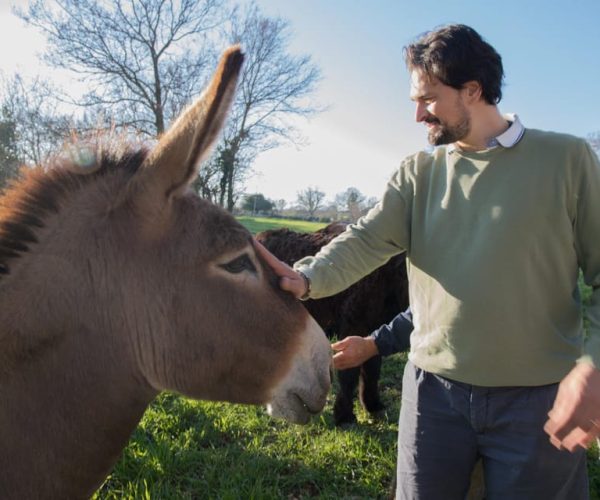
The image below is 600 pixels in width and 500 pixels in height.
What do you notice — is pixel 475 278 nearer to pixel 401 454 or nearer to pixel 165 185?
pixel 401 454

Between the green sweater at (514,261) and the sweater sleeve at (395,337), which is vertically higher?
A: the green sweater at (514,261)

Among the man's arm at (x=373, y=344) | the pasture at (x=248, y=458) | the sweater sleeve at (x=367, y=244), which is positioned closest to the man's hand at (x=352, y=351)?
the man's arm at (x=373, y=344)

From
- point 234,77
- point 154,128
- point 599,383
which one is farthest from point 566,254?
point 154,128

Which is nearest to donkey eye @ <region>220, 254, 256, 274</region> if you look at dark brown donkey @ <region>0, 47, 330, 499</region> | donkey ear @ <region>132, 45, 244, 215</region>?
dark brown donkey @ <region>0, 47, 330, 499</region>

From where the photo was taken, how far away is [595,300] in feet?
6.18

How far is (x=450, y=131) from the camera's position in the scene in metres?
2.21

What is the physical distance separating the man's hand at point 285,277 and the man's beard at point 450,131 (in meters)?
0.98

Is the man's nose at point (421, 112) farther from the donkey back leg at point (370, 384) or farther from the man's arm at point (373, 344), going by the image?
the donkey back leg at point (370, 384)

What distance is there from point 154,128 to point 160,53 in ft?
9.75

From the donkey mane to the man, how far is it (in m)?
0.83

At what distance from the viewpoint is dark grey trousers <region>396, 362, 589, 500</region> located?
196 cm

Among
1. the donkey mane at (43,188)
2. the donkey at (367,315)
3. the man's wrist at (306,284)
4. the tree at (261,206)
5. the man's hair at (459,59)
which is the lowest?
the donkey at (367,315)

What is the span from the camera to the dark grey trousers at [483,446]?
196 cm

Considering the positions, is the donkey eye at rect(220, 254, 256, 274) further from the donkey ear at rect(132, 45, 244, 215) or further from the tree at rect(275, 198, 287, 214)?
the tree at rect(275, 198, 287, 214)
